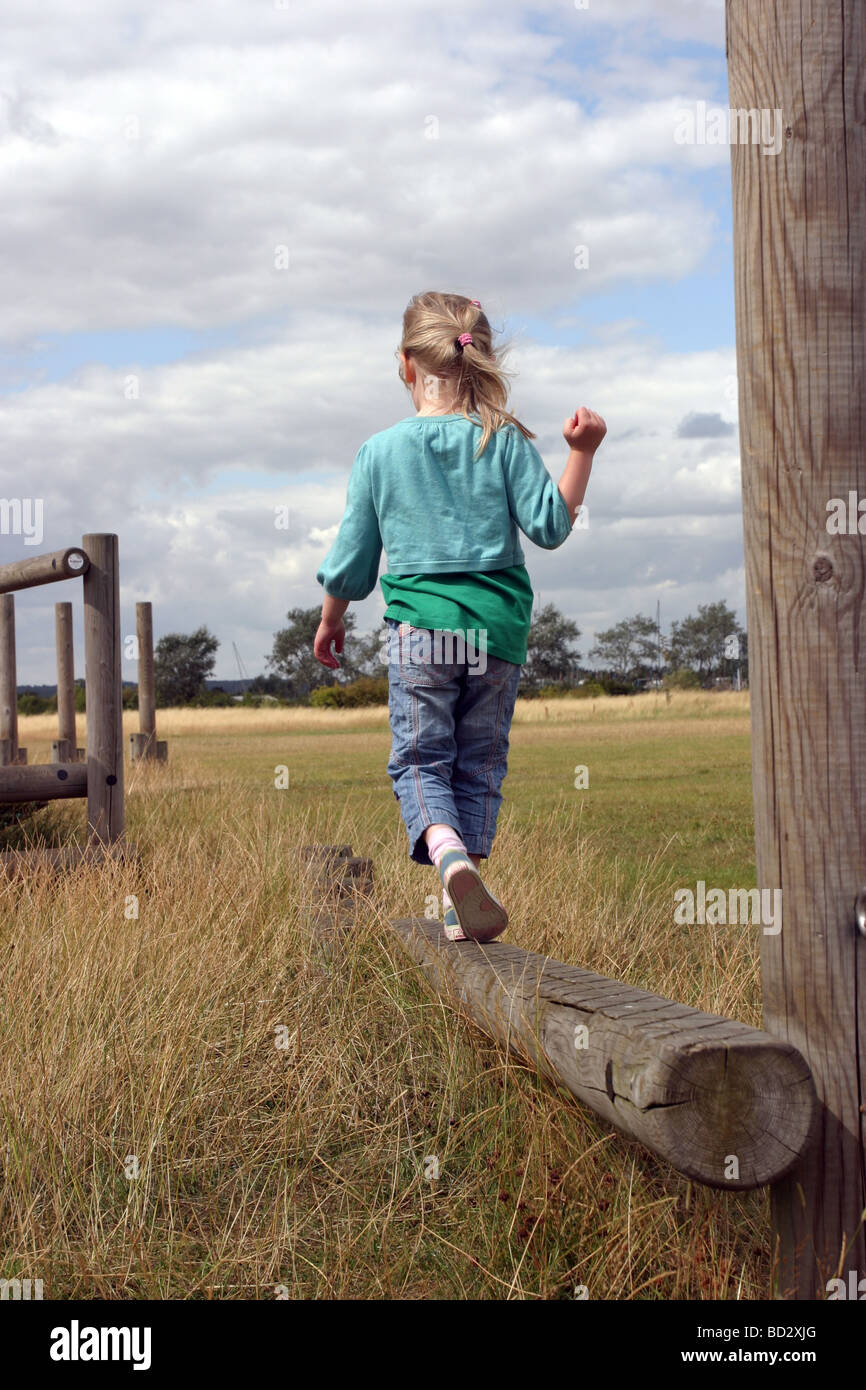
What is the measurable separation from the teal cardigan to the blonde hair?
4.1 inches

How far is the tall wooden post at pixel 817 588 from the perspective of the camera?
2.33 m

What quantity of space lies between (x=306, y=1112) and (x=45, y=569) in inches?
163

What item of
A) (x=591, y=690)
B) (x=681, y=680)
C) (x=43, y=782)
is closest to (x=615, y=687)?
(x=681, y=680)

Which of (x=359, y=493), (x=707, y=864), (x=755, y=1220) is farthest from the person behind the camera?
(x=707, y=864)

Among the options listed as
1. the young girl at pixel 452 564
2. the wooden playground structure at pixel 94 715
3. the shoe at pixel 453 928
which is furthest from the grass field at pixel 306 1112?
the wooden playground structure at pixel 94 715

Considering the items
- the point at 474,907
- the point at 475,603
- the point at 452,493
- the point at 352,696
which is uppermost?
the point at 352,696

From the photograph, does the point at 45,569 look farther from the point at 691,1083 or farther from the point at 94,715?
the point at 691,1083

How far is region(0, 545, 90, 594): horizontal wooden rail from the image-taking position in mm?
6332

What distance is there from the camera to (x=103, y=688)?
656 cm

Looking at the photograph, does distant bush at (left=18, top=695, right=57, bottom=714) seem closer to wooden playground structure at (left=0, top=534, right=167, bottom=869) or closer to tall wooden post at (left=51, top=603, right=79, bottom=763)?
tall wooden post at (left=51, top=603, right=79, bottom=763)
